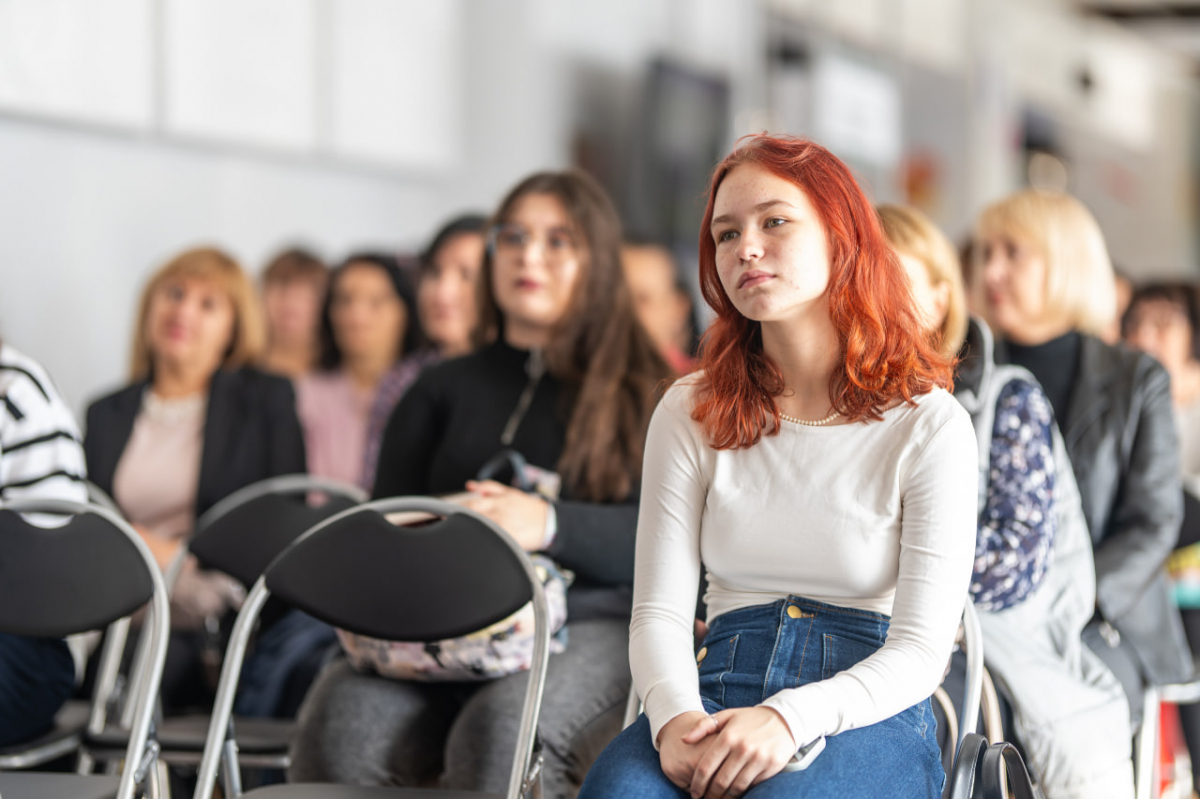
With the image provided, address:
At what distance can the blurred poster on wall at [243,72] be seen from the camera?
161 inches

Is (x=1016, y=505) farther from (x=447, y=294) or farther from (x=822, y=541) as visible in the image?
(x=447, y=294)

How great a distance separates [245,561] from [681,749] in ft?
3.84

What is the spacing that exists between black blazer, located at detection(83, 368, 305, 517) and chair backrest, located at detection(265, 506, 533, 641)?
1.30 meters

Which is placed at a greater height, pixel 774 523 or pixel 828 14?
pixel 828 14

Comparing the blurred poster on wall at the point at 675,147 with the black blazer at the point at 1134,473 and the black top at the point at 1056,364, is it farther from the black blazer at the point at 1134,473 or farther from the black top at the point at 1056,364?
the black blazer at the point at 1134,473

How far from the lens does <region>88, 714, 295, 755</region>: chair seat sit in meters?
2.21

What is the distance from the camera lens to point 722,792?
1.47 m

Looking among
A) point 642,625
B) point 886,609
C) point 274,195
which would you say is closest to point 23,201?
point 274,195

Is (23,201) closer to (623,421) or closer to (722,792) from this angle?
(623,421)

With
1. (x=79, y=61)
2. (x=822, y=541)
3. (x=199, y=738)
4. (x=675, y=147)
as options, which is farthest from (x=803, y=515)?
(x=675, y=147)

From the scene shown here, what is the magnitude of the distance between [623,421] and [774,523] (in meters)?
0.72

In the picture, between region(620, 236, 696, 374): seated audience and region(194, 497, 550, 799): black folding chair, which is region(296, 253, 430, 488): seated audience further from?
region(194, 497, 550, 799): black folding chair

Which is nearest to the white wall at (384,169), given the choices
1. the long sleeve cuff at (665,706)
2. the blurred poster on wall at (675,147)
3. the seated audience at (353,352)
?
the blurred poster on wall at (675,147)

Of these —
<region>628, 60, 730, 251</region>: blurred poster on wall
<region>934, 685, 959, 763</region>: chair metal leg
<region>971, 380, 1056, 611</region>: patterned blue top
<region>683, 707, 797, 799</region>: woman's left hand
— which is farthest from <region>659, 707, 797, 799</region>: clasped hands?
<region>628, 60, 730, 251</region>: blurred poster on wall
